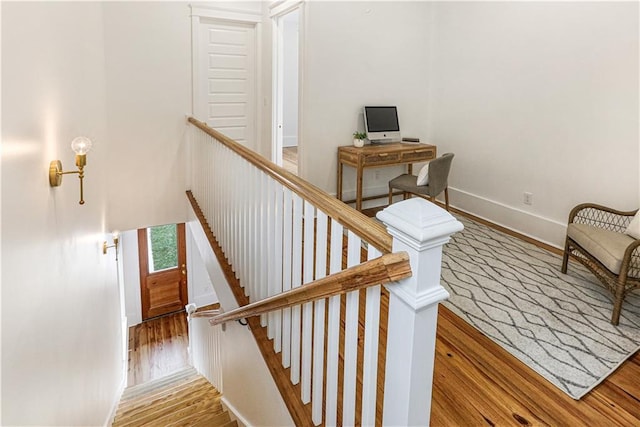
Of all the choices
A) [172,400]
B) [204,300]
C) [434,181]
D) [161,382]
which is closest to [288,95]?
[204,300]

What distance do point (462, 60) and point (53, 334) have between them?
14.9 feet

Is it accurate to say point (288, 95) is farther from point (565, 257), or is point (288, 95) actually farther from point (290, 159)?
point (565, 257)

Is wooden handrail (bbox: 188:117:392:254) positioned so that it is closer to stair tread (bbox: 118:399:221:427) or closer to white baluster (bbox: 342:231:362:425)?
white baluster (bbox: 342:231:362:425)

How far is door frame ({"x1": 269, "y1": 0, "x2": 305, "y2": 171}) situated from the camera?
4.33m

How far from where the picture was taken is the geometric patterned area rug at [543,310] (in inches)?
89.0

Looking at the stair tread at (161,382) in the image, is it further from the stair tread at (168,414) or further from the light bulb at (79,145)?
the light bulb at (79,145)

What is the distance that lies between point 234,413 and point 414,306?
9.37ft

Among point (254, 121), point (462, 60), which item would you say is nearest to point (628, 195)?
point (462, 60)

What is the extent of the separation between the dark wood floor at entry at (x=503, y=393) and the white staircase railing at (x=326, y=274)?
0.36 metres

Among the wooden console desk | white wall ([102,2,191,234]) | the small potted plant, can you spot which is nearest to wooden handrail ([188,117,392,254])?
the wooden console desk

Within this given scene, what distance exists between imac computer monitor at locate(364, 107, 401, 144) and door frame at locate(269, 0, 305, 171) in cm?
79

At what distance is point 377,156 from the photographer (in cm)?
445

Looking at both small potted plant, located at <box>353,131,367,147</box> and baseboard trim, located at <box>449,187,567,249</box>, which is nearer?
baseboard trim, located at <box>449,187,567,249</box>

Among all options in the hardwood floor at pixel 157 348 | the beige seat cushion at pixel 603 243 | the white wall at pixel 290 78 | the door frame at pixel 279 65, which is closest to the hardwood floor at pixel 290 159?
the white wall at pixel 290 78
